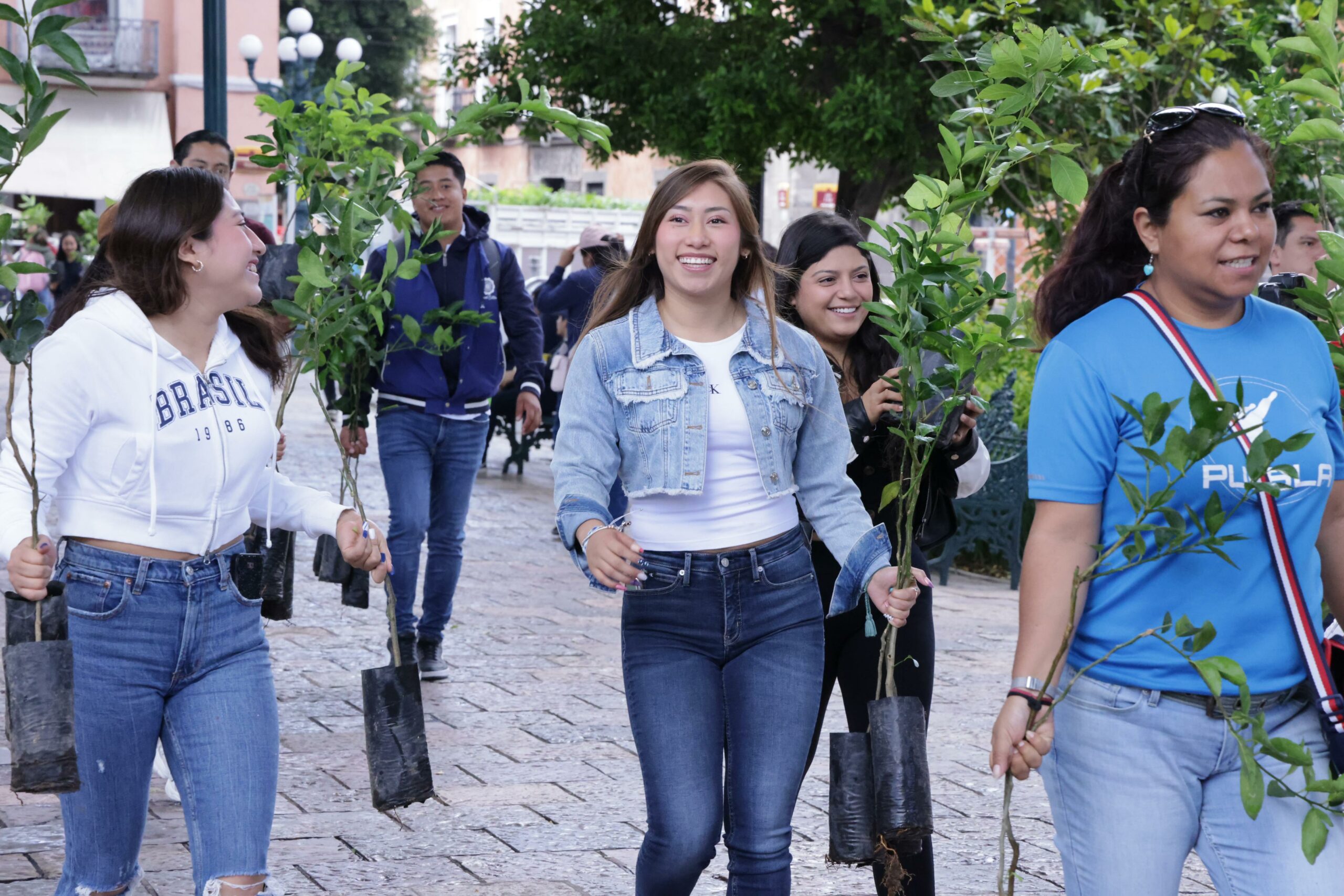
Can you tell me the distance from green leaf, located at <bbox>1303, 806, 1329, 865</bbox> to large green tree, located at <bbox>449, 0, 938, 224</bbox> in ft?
28.5

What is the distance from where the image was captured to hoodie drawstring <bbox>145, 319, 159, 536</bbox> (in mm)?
3135

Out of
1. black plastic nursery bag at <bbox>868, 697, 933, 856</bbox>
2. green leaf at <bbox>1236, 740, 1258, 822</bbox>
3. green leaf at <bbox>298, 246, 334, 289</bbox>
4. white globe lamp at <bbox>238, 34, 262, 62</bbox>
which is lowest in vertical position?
black plastic nursery bag at <bbox>868, 697, 933, 856</bbox>

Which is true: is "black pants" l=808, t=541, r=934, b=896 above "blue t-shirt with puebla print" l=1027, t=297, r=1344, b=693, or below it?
below

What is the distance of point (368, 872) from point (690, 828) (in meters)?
1.63

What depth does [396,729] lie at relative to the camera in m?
3.40

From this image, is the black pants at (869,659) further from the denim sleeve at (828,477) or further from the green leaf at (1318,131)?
the green leaf at (1318,131)

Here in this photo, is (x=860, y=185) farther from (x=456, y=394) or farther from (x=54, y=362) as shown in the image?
(x=54, y=362)

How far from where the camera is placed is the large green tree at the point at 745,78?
11.1 meters

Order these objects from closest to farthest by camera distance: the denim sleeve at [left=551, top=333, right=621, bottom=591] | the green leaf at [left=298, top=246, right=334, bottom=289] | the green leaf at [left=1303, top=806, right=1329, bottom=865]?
the green leaf at [left=1303, top=806, right=1329, bottom=865], the denim sleeve at [left=551, top=333, right=621, bottom=591], the green leaf at [left=298, top=246, right=334, bottom=289]

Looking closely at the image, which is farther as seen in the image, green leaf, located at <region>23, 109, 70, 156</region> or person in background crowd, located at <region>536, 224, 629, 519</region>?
person in background crowd, located at <region>536, 224, 629, 519</region>

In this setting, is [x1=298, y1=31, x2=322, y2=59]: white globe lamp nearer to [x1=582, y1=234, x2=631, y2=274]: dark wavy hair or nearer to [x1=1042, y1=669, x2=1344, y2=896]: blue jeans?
[x1=582, y1=234, x2=631, y2=274]: dark wavy hair

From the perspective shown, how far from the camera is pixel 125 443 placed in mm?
3127

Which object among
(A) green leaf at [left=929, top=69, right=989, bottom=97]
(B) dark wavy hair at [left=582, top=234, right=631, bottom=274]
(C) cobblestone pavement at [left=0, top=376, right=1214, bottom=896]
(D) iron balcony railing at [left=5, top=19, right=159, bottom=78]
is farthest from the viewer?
(D) iron balcony railing at [left=5, top=19, right=159, bottom=78]

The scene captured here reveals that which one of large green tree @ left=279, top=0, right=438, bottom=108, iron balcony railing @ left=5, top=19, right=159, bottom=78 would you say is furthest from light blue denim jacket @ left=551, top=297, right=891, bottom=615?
large green tree @ left=279, top=0, right=438, bottom=108
